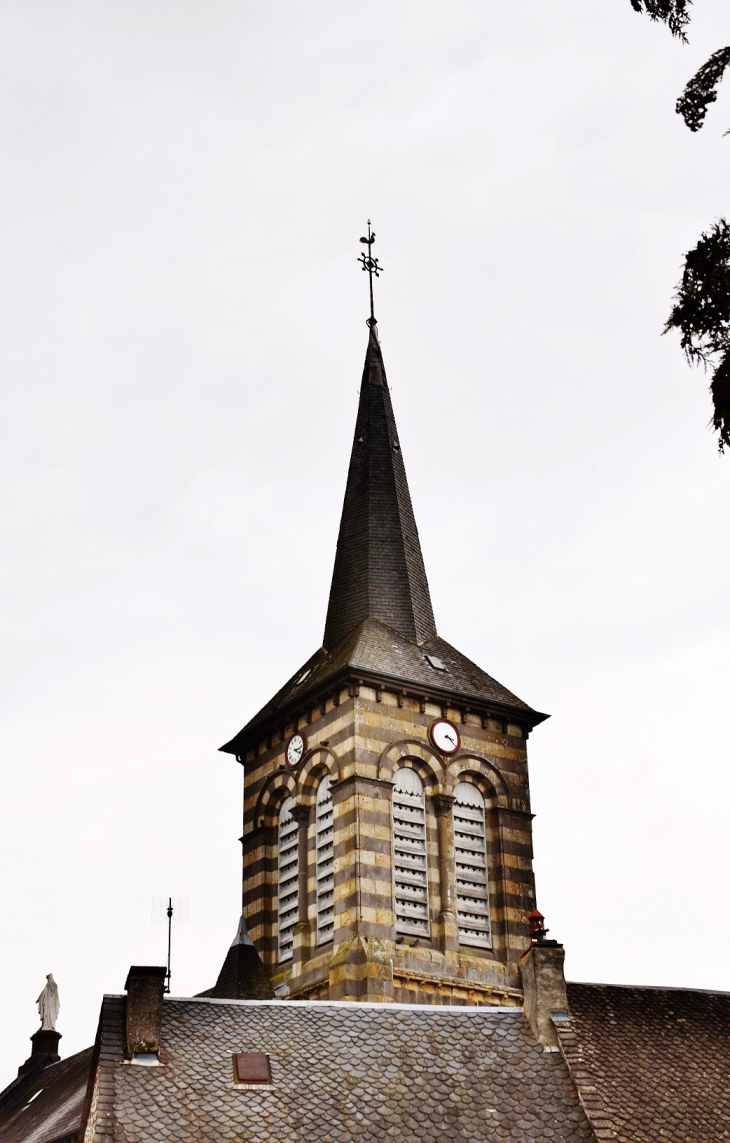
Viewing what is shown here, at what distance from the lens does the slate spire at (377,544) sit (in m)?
35.2

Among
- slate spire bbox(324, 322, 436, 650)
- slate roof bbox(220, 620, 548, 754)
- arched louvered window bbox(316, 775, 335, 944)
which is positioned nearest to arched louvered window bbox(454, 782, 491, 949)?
slate roof bbox(220, 620, 548, 754)

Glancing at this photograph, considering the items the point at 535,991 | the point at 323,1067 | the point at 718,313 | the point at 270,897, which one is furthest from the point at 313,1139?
the point at 718,313

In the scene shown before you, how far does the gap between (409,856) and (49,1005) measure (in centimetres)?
1234

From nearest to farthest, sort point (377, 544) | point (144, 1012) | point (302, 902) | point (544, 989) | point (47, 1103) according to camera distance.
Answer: point (144, 1012), point (544, 989), point (302, 902), point (47, 1103), point (377, 544)

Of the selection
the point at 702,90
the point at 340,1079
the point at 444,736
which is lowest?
the point at 340,1079

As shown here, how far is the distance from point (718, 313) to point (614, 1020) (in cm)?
1626

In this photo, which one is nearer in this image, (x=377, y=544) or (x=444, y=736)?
(x=444, y=736)

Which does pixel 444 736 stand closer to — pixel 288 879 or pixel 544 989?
pixel 288 879

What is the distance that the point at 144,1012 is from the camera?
22688mm

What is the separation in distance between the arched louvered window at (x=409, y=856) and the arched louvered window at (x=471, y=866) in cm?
80

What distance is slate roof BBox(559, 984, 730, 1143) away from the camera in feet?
75.1

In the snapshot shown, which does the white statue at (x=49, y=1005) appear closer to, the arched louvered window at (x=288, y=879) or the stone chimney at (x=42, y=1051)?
the stone chimney at (x=42, y=1051)


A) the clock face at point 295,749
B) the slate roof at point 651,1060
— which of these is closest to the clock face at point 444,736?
the clock face at point 295,749

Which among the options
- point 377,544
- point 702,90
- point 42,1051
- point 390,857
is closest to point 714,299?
point 702,90
